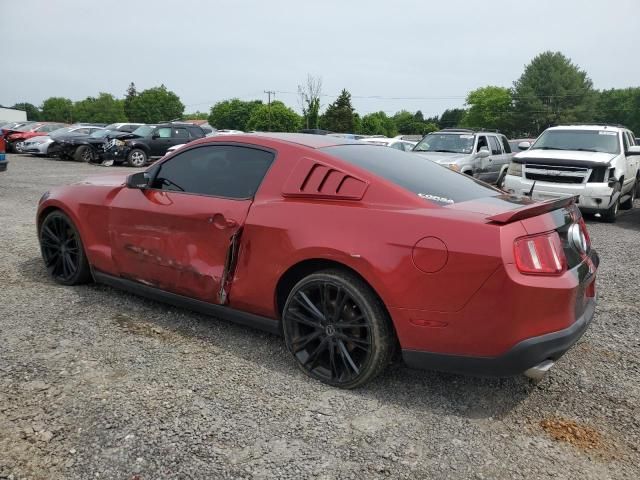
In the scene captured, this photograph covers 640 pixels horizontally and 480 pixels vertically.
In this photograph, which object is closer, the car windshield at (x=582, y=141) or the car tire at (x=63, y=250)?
the car tire at (x=63, y=250)

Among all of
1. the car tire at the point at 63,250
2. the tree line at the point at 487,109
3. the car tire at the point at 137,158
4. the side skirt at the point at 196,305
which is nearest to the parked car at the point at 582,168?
the side skirt at the point at 196,305

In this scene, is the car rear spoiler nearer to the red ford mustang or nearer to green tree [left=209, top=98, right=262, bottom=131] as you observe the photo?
the red ford mustang

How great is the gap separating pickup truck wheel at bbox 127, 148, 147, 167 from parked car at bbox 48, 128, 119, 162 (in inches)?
52.1

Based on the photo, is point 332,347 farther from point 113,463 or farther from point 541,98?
point 541,98

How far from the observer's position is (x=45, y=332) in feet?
12.2

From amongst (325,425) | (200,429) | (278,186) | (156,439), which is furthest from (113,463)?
(278,186)

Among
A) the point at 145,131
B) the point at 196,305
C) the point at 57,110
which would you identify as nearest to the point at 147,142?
the point at 145,131

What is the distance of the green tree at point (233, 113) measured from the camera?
130 m

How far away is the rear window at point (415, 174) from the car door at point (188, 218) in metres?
0.60

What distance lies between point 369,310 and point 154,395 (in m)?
1.30

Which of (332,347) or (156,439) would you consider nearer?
(156,439)

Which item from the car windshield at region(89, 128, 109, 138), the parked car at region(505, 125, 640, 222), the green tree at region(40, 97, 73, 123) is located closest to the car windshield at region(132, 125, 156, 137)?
the car windshield at region(89, 128, 109, 138)

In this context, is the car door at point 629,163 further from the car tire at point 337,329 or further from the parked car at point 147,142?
the parked car at point 147,142

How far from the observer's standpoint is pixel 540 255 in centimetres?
267
